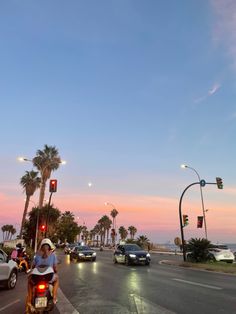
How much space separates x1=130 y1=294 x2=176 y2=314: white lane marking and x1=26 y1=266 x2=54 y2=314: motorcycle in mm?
2303

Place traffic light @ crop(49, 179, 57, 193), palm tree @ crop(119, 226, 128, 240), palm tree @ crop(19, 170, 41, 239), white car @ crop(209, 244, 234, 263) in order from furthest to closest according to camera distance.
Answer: palm tree @ crop(119, 226, 128, 240), palm tree @ crop(19, 170, 41, 239), white car @ crop(209, 244, 234, 263), traffic light @ crop(49, 179, 57, 193)

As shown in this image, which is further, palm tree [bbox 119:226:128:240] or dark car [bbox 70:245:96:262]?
palm tree [bbox 119:226:128:240]

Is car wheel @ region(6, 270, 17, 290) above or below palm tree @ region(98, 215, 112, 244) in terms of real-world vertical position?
below

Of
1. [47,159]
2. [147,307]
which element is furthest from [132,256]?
[47,159]

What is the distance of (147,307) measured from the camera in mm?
10172

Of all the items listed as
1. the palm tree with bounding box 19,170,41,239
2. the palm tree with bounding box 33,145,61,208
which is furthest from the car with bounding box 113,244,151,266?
the palm tree with bounding box 19,170,41,239

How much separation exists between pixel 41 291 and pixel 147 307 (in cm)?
318

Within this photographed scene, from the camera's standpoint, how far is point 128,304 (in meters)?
10.8

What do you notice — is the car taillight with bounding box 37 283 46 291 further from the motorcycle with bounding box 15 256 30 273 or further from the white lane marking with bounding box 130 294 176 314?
the motorcycle with bounding box 15 256 30 273

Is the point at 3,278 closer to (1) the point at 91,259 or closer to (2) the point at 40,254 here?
(2) the point at 40,254

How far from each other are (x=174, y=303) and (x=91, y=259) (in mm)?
27260

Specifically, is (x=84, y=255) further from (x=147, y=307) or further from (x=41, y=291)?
(x=41, y=291)

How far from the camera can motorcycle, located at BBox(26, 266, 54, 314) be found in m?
8.12

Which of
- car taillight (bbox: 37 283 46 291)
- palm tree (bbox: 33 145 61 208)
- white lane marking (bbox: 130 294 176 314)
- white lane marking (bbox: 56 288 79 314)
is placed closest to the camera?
car taillight (bbox: 37 283 46 291)
